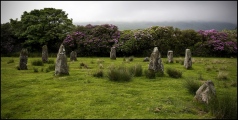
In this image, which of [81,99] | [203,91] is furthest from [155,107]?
[81,99]

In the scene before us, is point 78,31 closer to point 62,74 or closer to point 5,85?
point 62,74

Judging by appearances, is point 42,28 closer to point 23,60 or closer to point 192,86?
point 23,60

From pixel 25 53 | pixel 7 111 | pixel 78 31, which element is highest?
pixel 78 31

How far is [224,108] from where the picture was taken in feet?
27.8

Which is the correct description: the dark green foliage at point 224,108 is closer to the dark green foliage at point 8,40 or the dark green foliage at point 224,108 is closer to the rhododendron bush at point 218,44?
the rhododendron bush at point 218,44

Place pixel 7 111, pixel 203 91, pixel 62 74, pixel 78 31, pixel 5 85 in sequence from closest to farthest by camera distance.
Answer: pixel 7 111 → pixel 203 91 → pixel 5 85 → pixel 62 74 → pixel 78 31

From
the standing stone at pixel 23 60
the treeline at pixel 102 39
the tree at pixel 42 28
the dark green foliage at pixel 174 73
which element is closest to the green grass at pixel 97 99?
the dark green foliage at pixel 174 73

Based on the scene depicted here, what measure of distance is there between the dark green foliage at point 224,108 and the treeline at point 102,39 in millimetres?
27704

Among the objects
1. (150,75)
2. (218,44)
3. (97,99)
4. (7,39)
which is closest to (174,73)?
(150,75)

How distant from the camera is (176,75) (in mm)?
16328

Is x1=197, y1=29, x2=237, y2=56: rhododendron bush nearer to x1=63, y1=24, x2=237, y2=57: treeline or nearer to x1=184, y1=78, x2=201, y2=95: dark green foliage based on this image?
x1=63, y1=24, x2=237, y2=57: treeline

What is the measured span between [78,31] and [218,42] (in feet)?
79.2

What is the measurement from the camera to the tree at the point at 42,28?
126 ft

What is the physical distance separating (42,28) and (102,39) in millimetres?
10740
